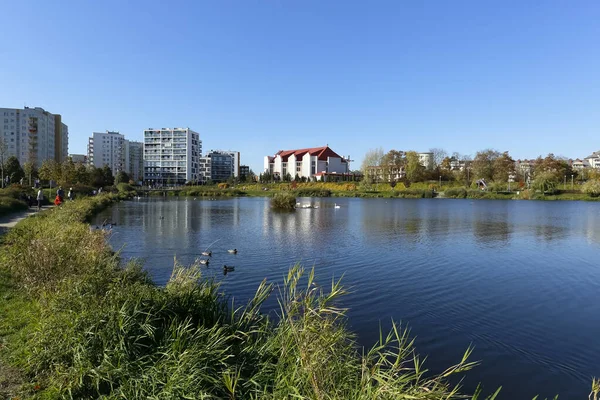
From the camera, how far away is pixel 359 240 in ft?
80.4

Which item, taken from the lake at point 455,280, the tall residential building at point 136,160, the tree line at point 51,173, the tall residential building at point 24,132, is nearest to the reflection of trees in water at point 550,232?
the lake at point 455,280

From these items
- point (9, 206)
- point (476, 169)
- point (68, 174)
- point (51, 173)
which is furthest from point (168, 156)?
point (9, 206)

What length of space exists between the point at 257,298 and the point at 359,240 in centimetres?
1766

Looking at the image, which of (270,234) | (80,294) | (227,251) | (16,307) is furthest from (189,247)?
(80,294)

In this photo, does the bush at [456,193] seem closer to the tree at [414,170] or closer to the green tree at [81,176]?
the tree at [414,170]

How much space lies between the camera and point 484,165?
345ft

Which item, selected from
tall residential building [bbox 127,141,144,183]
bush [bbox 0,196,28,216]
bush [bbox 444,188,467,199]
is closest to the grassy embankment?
bush [bbox 0,196,28,216]

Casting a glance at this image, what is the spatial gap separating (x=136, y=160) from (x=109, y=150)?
11841mm

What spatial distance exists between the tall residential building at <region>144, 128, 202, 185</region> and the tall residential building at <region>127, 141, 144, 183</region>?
52.6 ft

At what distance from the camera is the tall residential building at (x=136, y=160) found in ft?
552

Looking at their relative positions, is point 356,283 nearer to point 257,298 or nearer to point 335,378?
point 257,298

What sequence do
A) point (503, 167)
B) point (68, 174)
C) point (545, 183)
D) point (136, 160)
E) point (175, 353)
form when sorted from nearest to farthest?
1. point (175, 353)
2. point (68, 174)
3. point (545, 183)
4. point (503, 167)
5. point (136, 160)

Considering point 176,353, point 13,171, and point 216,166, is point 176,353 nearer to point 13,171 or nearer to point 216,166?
point 13,171

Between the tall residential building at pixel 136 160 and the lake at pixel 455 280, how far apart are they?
489 feet
